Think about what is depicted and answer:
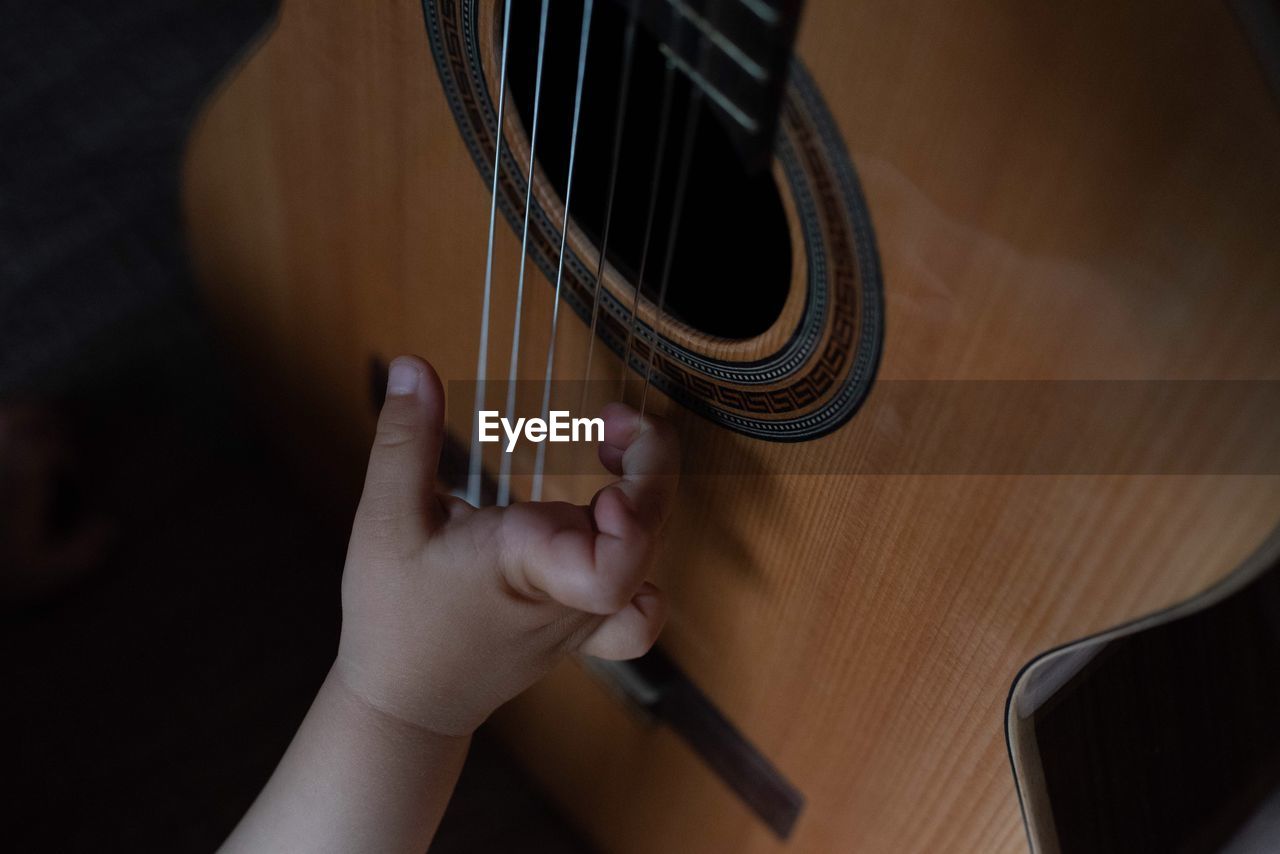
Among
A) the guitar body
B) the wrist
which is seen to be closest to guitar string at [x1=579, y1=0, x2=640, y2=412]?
the guitar body

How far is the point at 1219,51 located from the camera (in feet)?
1.12

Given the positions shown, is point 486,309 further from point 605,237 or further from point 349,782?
point 349,782

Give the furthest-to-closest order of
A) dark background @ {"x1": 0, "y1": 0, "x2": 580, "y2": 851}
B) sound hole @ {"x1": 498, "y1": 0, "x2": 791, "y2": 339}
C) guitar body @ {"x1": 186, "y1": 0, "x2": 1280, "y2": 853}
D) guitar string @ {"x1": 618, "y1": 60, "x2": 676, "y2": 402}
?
dark background @ {"x1": 0, "y1": 0, "x2": 580, "y2": 851} < sound hole @ {"x1": 498, "y1": 0, "x2": 791, "y2": 339} < guitar string @ {"x1": 618, "y1": 60, "x2": 676, "y2": 402} < guitar body @ {"x1": 186, "y1": 0, "x2": 1280, "y2": 853}

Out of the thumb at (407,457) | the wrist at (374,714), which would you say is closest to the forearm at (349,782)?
the wrist at (374,714)

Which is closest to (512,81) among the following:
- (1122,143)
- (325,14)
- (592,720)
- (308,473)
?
(325,14)

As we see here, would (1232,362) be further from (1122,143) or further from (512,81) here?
(512,81)

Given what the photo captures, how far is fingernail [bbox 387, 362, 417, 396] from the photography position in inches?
21.5

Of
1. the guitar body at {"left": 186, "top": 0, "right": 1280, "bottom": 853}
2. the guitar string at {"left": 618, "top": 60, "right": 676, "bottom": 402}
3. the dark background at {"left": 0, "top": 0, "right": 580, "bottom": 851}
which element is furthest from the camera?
the dark background at {"left": 0, "top": 0, "right": 580, "bottom": 851}

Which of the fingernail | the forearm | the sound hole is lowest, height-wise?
the forearm

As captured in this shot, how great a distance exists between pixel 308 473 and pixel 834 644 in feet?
1.98

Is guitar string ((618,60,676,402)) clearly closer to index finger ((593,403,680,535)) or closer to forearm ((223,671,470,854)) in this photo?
index finger ((593,403,680,535))

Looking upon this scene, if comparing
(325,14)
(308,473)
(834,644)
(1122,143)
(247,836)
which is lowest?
(308,473)

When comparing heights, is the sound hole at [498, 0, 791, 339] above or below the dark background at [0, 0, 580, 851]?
above

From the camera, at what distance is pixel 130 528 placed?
1.03 metres
